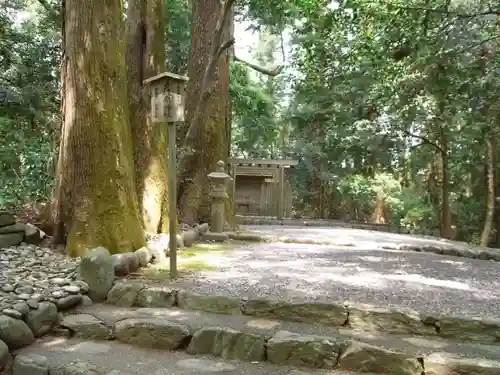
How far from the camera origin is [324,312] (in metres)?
3.42

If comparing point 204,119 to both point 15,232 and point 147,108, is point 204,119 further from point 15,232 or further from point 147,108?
point 15,232

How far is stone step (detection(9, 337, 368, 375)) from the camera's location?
2.86m

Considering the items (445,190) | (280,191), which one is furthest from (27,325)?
(445,190)

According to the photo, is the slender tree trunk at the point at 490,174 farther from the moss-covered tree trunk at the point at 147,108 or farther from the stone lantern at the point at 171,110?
the stone lantern at the point at 171,110

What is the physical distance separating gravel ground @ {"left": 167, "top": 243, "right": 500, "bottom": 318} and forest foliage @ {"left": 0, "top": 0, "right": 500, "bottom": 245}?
122 inches

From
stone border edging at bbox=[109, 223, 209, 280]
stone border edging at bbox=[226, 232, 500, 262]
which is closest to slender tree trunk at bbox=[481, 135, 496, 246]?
stone border edging at bbox=[226, 232, 500, 262]

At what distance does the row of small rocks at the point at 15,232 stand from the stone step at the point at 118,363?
65.9 inches

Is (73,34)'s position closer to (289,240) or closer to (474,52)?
(289,240)

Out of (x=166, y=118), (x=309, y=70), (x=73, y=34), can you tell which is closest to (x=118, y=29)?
(x=73, y=34)

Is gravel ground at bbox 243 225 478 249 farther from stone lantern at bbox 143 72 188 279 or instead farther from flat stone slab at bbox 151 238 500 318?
stone lantern at bbox 143 72 188 279

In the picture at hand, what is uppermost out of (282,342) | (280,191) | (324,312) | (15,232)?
(280,191)

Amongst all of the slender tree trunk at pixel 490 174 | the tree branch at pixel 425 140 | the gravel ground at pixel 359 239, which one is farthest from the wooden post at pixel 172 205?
the tree branch at pixel 425 140

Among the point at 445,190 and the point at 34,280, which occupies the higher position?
the point at 445,190

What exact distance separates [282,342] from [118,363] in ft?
3.55
